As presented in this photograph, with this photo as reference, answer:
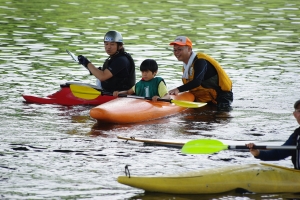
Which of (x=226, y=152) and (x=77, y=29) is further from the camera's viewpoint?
(x=77, y=29)

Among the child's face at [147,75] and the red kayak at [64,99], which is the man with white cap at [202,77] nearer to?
the child's face at [147,75]

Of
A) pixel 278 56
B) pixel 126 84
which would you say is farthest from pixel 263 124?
pixel 278 56

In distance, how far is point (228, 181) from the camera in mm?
7562

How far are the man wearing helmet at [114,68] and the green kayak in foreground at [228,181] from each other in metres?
4.57

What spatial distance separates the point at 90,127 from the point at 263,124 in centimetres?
235

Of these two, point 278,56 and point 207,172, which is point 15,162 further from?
point 278,56

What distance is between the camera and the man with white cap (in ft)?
39.1

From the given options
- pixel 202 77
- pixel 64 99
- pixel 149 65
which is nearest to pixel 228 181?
pixel 149 65

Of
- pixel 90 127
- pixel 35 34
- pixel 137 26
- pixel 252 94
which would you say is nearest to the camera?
pixel 90 127

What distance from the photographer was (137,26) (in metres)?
22.1

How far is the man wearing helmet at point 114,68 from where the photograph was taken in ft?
38.9

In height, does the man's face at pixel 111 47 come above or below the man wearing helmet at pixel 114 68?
above

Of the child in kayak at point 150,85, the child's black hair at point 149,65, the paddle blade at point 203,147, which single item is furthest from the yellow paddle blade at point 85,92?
the paddle blade at point 203,147

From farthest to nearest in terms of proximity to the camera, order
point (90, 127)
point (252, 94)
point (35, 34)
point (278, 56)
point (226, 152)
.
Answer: point (35, 34) < point (278, 56) < point (252, 94) < point (90, 127) < point (226, 152)
